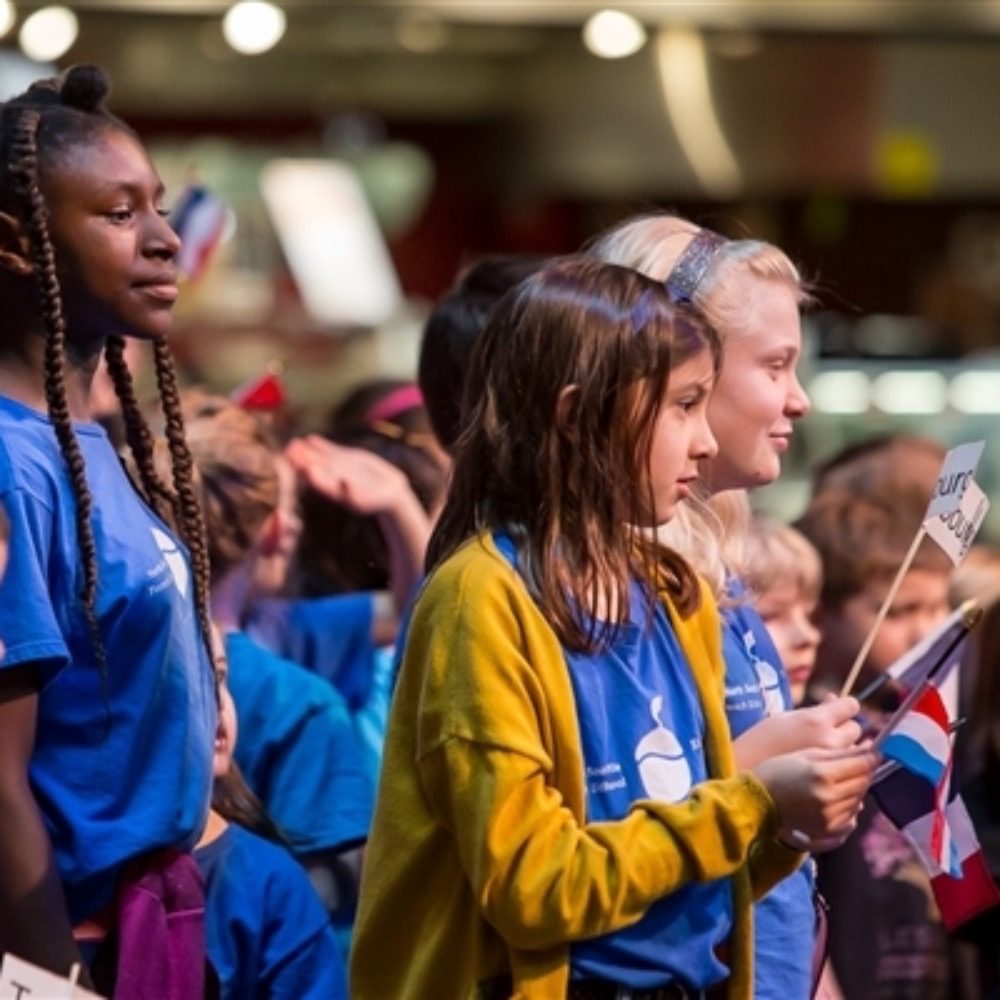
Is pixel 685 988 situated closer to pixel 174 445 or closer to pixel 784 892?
pixel 784 892

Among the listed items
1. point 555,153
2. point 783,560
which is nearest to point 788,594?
point 783,560

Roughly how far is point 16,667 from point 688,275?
1.03 m

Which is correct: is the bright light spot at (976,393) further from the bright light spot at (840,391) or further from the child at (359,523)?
the child at (359,523)

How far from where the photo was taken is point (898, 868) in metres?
4.50

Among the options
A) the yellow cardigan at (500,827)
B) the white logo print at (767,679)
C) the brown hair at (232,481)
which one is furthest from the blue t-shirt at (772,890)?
the brown hair at (232,481)

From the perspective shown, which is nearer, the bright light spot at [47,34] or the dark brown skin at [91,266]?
the dark brown skin at [91,266]

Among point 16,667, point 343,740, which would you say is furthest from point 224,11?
point 16,667

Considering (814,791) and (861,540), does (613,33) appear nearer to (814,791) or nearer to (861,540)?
(861,540)

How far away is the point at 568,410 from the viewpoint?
2914 mm

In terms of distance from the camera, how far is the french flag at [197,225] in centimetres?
561

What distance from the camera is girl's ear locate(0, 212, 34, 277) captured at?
3.03 metres

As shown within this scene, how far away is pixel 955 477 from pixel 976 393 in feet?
16.1

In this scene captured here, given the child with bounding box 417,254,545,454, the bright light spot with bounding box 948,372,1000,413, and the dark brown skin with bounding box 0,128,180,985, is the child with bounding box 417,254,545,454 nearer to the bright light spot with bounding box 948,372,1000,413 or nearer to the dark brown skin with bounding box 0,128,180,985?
the dark brown skin with bounding box 0,128,180,985

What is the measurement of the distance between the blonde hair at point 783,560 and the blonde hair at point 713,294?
72 centimetres
